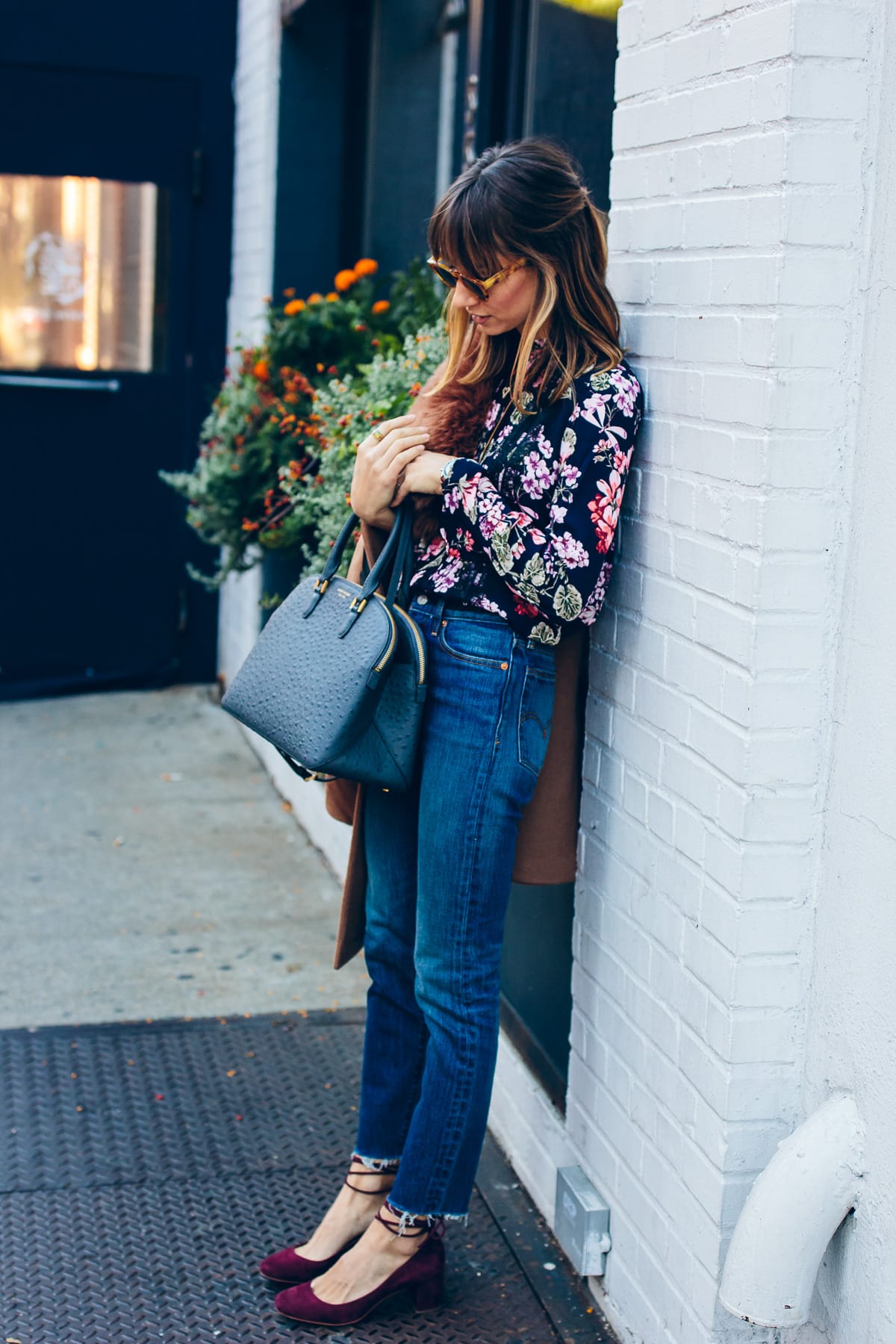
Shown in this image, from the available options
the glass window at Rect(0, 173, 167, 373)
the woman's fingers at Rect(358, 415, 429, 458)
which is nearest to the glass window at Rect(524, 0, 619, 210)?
the woman's fingers at Rect(358, 415, 429, 458)

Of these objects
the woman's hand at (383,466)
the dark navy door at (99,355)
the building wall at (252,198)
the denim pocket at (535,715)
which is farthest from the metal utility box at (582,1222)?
the dark navy door at (99,355)

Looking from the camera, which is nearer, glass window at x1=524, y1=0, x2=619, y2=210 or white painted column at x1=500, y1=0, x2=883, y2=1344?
white painted column at x1=500, y1=0, x2=883, y2=1344

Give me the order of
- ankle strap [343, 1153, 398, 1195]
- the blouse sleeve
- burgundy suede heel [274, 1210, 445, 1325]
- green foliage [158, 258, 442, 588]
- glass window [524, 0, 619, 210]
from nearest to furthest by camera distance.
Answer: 1. the blouse sleeve
2. burgundy suede heel [274, 1210, 445, 1325]
3. ankle strap [343, 1153, 398, 1195]
4. glass window [524, 0, 619, 210]
5. green foliage [158, 258, 442, 588]

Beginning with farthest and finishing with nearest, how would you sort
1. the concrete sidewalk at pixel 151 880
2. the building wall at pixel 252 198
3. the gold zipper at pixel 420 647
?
the building wall at pixel 252 198 → the concrete sidewalk at pixel 151 880 → the gold zipper at pixel 420 647

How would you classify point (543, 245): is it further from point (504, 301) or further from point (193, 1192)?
point (193, 1192)

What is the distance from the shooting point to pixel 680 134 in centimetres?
209

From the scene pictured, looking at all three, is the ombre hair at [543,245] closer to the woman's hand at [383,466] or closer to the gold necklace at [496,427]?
the gold necklace at [496,427]

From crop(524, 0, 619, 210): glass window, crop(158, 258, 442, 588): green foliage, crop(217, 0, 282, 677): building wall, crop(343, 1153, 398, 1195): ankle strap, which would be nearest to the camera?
crop(343, 1153, 398, 1195): ankle strap

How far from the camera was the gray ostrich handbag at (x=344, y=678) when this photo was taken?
7.09 ft

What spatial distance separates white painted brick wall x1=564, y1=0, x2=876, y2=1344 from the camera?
1787 mm

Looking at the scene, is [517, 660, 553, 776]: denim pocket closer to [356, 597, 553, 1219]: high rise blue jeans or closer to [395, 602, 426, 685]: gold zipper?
[356, 597, 553, 1219]: high rise blue jeans

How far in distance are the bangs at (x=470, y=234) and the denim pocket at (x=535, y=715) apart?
602 millimetres

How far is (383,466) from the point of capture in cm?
227

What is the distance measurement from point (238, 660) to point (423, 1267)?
3.63 meters
